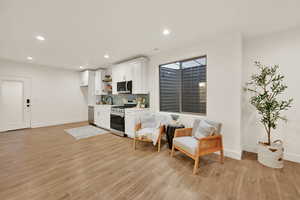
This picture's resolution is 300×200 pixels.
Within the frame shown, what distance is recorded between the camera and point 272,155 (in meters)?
2.31

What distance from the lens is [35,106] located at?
211 inches

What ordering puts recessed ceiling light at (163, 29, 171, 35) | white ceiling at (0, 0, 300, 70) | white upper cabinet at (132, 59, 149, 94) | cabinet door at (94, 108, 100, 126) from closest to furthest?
white ceiling at (0, 0, 300, 70) < recessed ceiling light at (163, 29, 171, 35) < white upper cabinet at (132, 59, 149, 94) < cabinet door at (94, 108, 100, 126)

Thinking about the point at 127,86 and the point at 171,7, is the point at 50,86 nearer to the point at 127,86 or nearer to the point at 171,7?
the point at 127,86

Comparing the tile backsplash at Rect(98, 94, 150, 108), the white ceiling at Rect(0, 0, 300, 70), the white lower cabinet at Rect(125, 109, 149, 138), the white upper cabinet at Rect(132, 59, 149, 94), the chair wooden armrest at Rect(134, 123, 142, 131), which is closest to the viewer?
the white ceiling at Rect(0, 0, 300, 70)

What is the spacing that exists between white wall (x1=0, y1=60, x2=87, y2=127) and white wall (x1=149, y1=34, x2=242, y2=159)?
19.6 ft

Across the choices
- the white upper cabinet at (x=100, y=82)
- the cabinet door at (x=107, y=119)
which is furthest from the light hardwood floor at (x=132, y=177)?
the white upper cabinet at (x=100, y=82)

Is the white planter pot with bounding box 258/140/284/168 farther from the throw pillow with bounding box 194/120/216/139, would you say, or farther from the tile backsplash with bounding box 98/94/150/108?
the tile backsplash with bounding box 98/94/150/108

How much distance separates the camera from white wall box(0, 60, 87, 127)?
5.14 m

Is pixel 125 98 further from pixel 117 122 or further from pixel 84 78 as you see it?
pixel 84 78

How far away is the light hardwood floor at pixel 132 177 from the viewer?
171 cm

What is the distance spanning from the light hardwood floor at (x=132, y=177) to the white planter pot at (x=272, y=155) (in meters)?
0.12

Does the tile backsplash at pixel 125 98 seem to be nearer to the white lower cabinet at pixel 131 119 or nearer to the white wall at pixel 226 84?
the white lower cabinet at pixel 131 119

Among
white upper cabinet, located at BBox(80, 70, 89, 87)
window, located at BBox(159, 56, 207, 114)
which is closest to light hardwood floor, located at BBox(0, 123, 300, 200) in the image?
window, located at BBox(159, 56, 207, 114)

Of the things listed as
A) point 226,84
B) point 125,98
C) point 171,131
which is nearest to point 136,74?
point 125,98
